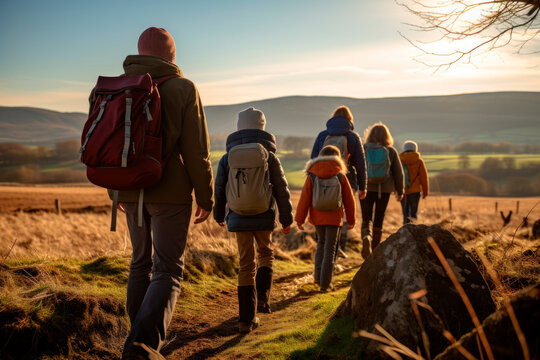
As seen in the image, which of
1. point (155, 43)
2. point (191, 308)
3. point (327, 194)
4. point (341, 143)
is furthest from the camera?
point (341, 143)

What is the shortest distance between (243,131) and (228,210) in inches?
35.4

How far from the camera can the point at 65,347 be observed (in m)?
3.74

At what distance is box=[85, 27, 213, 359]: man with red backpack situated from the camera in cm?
319

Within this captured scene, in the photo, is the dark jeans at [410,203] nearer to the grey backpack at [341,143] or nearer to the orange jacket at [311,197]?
the grey backpack at [341,143]

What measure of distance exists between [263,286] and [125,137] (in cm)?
274

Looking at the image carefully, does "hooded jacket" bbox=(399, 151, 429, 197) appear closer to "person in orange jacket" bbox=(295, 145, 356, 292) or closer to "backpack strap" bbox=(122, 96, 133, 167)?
"person in orange jacket" bbox=(295, 145, 356, 292)

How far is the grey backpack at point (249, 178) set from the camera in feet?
15.1

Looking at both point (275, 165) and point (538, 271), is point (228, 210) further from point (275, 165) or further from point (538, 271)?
point (538, 271)

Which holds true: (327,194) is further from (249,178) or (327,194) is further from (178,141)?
(178,141)

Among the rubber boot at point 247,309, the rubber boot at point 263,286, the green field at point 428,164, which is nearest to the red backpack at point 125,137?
the rubber boot at point 247,309

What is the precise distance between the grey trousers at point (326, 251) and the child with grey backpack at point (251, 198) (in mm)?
1282

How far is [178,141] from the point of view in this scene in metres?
3.52

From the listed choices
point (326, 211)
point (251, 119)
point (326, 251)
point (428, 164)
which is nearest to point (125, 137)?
point (251, 119)

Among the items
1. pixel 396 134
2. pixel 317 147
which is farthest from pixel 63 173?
pixel 396 134
